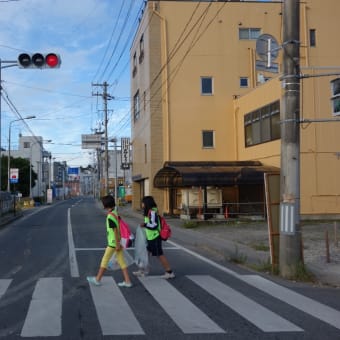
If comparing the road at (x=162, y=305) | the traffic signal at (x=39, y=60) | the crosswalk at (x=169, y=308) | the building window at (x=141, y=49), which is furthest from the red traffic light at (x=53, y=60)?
the building window at (x=141, y=49)

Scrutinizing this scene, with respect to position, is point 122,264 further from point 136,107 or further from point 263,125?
point 136,107

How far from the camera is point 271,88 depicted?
2869cm

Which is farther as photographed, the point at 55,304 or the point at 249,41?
the point at 249,41

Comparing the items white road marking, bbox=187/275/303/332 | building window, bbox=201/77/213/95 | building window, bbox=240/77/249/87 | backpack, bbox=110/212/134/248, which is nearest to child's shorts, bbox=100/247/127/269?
backpack, bbox=110/212/134/248

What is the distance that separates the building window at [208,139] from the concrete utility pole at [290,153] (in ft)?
77.6

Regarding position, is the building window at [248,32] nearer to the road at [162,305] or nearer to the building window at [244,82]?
the building window at [244,82]

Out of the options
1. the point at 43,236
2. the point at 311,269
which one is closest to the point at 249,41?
the point at 43,236

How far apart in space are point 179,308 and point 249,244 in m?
9.54

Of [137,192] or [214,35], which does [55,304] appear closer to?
[214,35]

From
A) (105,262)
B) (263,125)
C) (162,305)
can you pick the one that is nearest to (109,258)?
(105,262)

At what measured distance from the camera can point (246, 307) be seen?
25.9 ft

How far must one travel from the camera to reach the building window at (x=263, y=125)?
28.2 meters

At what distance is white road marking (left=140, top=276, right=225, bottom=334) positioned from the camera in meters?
6.62

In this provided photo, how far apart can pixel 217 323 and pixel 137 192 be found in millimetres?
37762
